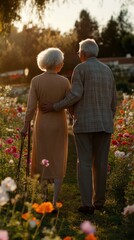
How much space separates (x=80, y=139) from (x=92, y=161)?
15.3 inches

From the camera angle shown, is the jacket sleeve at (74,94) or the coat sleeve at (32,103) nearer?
the jacket sleeve at (74,94)

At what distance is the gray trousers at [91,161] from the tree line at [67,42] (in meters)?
6.65

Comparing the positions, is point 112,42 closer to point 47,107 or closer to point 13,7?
point 13,7

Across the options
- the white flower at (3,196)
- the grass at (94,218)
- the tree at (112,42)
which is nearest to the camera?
the white flower at (3,196)

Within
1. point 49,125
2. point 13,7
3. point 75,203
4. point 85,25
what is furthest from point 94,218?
point 85,25

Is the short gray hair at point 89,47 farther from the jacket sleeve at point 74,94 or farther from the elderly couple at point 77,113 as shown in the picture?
the jacket sleeve at point 74,94

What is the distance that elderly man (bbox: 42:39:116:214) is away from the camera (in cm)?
588

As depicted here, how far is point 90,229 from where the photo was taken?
2.73 meters

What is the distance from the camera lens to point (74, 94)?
228 inches

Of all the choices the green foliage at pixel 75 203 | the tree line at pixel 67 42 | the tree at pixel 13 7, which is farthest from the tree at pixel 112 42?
the green foliage at pixel 75 203

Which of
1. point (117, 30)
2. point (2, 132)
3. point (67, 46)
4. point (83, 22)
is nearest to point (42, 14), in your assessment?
point (2, 132)

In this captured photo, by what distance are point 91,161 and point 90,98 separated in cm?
69

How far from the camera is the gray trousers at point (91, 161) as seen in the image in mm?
A: 5977

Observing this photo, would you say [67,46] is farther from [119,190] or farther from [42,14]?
[119,190]
